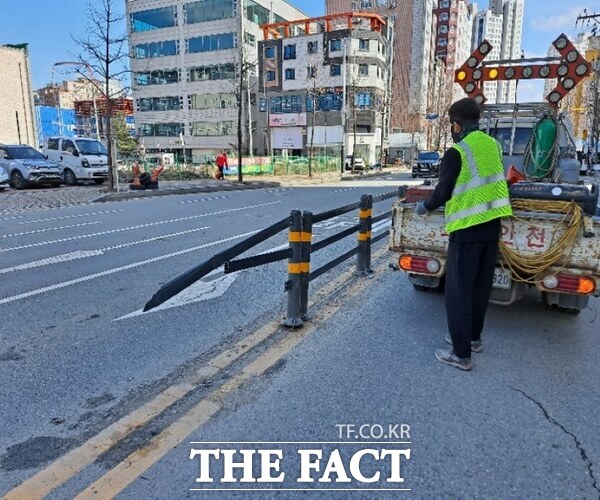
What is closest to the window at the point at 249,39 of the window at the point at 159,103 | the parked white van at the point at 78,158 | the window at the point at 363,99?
the window at the point at 159,103

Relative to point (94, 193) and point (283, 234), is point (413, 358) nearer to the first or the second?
point (283, 234)

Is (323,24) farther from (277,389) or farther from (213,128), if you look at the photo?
(277,389)

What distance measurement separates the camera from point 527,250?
13.7ft

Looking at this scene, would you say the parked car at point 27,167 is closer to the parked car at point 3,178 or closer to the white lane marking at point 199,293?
the parked car at point 3,178

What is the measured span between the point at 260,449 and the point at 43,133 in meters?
71.1

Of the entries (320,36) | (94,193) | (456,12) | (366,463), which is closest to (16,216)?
(94,193)

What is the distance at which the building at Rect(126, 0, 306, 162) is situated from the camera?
57812mm

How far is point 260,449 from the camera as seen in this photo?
108 inches

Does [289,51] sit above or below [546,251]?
above

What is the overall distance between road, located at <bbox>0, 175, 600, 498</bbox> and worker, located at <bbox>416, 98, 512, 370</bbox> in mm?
446

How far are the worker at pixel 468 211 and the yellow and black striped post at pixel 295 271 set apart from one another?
1.21 m

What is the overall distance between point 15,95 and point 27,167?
25.2 meters

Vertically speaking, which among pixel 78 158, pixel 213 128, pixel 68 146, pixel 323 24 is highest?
pixel 323 24

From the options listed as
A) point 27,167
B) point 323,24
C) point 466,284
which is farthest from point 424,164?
point 466,284
